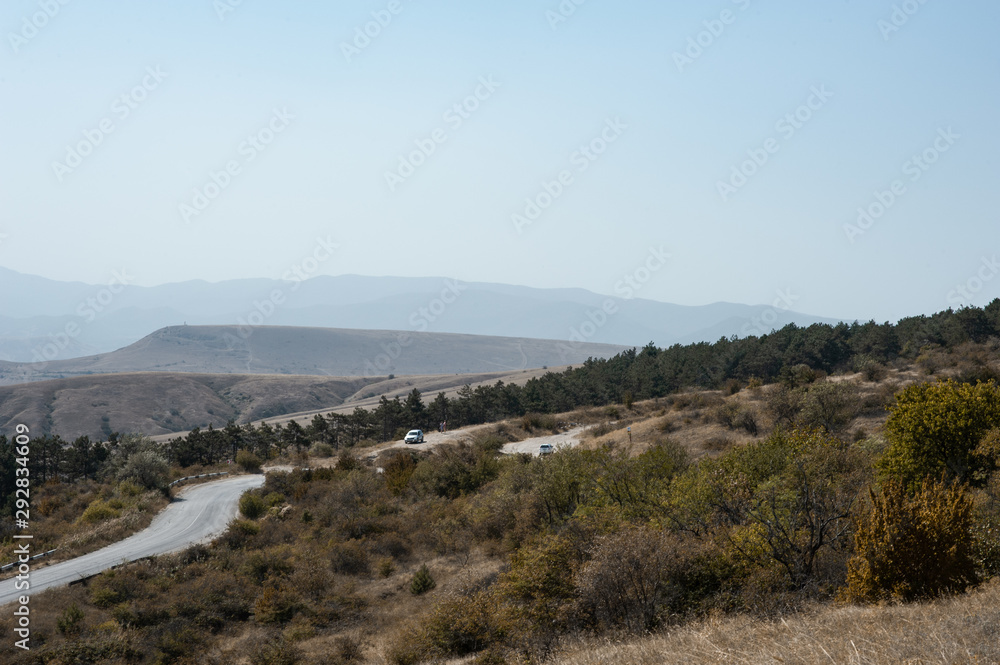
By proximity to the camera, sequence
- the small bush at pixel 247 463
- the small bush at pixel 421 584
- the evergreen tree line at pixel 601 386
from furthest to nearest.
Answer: the evergreen tree line at pixel 601 386 < the small bush at pixel 247 463 < the small bush at pixel 421 584

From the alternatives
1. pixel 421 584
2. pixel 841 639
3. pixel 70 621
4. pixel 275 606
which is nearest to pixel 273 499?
pixel 275 606

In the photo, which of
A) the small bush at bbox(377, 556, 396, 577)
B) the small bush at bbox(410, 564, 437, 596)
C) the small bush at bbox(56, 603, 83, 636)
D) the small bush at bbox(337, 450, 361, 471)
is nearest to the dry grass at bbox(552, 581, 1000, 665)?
the small bush at bbox(410, 564, 437, 596)

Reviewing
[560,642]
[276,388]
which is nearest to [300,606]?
[560,642]

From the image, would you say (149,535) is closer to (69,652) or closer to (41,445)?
(69,652)

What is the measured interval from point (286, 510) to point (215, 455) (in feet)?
93.7

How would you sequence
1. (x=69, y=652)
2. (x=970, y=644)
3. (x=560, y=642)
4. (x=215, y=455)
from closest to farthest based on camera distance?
(x=970, y=644), (x=560, y=642), (x=69, y=652), (x=215, y=455)

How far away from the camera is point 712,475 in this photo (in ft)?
56.1

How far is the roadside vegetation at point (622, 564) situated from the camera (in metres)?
10.3

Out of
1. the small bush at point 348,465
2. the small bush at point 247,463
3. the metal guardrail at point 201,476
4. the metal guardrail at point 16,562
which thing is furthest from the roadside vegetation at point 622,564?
the small bush at point 247,463

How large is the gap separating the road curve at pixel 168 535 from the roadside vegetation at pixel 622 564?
146 centimetres

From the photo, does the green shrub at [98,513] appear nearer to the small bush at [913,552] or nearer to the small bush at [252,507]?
the small bush at [252,507]

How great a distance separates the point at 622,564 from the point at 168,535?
24.7m

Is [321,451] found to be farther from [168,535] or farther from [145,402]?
[145,402]

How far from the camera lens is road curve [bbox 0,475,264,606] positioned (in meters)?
22.1
